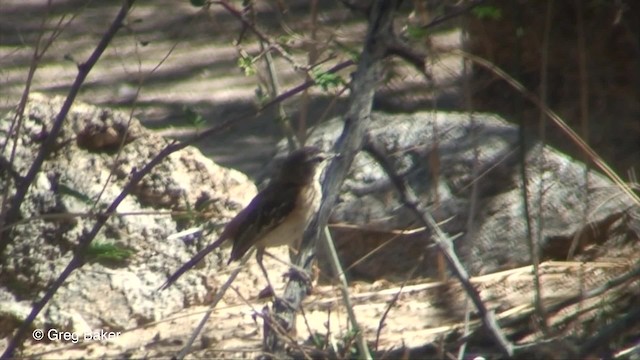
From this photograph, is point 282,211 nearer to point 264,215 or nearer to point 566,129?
point 264,215

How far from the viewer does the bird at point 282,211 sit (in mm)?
6883

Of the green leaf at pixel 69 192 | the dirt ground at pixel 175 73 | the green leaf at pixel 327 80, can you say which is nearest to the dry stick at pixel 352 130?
the green leaf at pixel 327 80

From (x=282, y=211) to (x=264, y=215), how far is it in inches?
4.4

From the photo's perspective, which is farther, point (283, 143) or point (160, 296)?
point (283, 143)

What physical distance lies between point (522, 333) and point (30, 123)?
309cm

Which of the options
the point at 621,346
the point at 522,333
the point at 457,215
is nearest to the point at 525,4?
the point at 457,215

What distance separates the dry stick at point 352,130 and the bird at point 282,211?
2.40 meters

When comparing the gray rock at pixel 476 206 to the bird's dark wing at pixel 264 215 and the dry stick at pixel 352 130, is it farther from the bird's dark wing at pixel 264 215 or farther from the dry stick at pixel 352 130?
the dry stick at pixel 352 130

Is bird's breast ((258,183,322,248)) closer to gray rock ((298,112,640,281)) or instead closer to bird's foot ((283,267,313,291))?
gray rock ((298,112,640,281))

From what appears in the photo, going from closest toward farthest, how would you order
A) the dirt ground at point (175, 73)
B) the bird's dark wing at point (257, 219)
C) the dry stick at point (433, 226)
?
the dry stick at point (433, 226) < the bird's dark wing at point (257, 219) < the dirt ground at point (175, 73)

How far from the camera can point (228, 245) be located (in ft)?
24.2

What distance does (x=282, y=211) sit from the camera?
6.99m

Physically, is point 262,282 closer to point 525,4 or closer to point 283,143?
point 283,143

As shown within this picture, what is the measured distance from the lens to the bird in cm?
688
